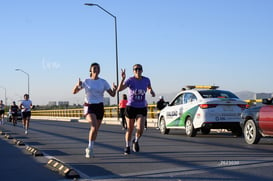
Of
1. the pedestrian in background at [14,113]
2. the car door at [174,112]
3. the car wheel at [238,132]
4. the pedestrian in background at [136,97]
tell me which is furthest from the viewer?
the pedestrian in background at [14,113]

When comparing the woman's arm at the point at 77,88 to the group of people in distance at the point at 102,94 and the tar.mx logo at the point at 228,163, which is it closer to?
the group of people in distance at the point at 102,94

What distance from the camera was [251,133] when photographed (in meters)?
11.8

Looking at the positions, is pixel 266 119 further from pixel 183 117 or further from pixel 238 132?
pixel 183 117

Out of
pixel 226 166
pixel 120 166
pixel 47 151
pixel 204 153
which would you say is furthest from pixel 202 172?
pixel 47 151

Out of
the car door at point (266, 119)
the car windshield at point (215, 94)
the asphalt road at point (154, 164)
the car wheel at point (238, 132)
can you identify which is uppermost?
the car windshield at point (215, 94)

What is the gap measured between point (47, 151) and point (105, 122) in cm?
2339

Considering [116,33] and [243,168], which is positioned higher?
[116,33]

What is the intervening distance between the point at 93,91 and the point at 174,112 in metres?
7.12

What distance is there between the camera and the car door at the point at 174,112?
15672 millimetres

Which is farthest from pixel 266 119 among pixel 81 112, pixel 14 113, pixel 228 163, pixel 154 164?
pixel 81 112

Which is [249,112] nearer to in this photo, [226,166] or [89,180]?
[226,166]

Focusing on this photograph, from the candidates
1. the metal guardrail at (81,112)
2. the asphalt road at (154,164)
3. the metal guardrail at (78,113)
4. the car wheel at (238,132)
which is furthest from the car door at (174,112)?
the metal guardrail at (78,113)

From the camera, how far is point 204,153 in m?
9.62

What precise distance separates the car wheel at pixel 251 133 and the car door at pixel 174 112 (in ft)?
12.4
